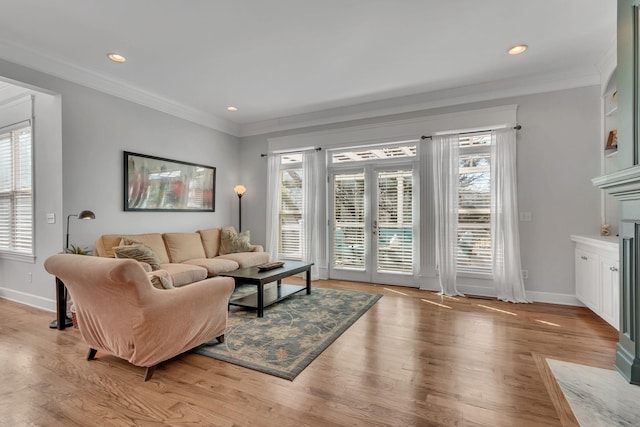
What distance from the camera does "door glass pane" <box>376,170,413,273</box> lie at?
196 inches

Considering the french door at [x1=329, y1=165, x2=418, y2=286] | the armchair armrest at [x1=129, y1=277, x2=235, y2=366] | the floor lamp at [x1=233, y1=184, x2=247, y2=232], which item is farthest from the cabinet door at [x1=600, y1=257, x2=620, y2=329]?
the floor lamp at [x1=233, y1=184, x2=247, y2=232]

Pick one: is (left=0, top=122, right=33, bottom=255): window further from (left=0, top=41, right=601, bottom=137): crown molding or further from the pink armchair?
the pink armchair

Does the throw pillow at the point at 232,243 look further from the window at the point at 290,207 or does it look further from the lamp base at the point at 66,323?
the lamp base at the point at 66,323

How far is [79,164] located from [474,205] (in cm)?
537

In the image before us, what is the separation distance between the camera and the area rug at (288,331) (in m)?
2.47

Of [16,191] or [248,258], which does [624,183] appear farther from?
[16,191]

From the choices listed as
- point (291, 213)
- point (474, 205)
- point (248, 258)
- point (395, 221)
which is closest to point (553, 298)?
point (474, 205)

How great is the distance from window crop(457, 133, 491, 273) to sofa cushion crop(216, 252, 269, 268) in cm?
317

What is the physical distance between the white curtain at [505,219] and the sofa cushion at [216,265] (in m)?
3.83

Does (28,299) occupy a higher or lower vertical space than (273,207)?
lower

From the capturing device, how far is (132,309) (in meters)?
2.14

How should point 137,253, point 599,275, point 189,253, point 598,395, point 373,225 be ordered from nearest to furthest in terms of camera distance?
point 598,395
point 599,275
point 137,253
point 189,253
point 373,225

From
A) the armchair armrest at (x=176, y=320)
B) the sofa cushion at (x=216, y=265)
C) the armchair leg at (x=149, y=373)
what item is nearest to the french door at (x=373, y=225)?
the sofa cushion at (x=216, y=265)

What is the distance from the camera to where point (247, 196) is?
638 cm
